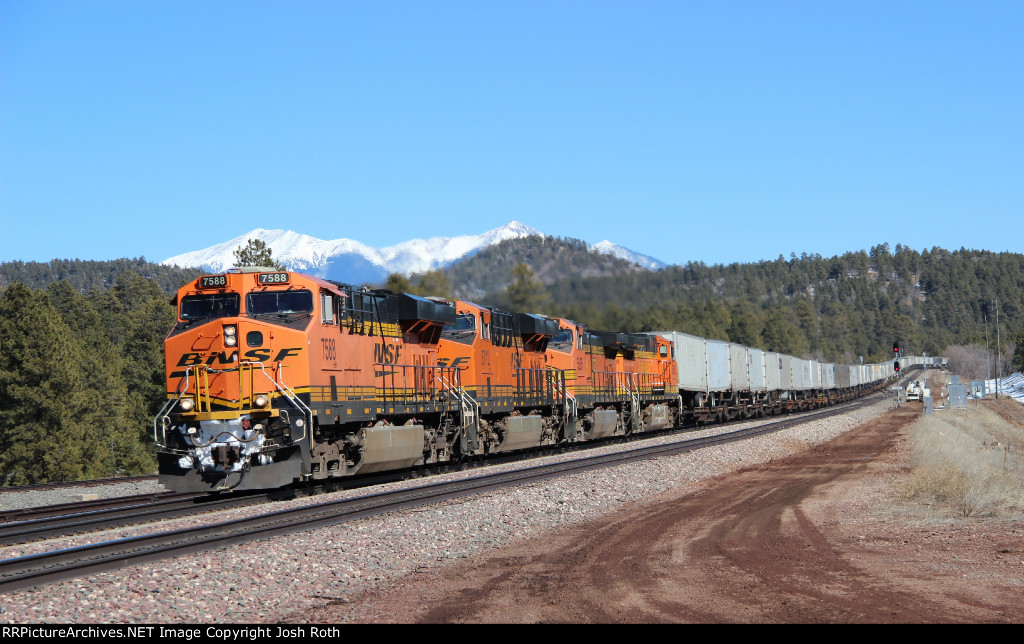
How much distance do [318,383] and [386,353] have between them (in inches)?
133

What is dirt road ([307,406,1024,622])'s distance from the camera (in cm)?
814

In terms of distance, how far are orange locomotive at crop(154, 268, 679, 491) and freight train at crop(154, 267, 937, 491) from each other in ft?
0.09

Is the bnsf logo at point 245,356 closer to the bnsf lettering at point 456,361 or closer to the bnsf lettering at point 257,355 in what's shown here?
the bnsf lettering at point 257,355

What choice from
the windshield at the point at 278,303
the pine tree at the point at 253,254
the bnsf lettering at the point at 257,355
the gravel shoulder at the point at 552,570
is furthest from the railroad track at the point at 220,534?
the pine tree at the point at 253,254

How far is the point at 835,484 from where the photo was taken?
19375 mm

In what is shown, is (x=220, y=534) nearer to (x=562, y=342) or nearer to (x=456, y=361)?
(x=456, y=361)

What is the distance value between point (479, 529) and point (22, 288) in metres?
51.5

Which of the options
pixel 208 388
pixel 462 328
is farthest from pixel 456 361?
pixel 208 388

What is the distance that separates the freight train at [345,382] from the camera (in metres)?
16.6

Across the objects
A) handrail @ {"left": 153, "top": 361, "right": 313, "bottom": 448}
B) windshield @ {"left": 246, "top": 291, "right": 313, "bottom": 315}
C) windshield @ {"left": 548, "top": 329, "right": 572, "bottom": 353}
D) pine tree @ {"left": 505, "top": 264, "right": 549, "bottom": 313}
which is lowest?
handrail @ {"left": 153, "top": 361, "right": 313, "bottom": 448}

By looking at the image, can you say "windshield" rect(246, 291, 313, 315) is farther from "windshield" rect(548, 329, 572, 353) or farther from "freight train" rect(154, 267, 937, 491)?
"windshield" rect(548, 329, 572, 353)

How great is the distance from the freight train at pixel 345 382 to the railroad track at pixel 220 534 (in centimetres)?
189

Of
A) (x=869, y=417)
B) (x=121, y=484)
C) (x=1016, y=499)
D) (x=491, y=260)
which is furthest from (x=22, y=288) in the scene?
(x=1016, y=499)

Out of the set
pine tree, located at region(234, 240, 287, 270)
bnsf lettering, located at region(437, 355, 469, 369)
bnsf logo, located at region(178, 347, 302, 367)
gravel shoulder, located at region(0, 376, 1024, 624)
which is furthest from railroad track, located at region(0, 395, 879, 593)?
pine tree, located at region(234, 240, 287, 270)
